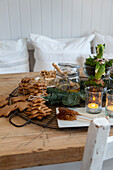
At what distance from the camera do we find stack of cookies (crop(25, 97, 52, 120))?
848 mm

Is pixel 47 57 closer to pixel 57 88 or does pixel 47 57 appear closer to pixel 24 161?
pixel 57 88

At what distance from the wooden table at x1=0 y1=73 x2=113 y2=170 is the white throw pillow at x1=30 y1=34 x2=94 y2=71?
1579 mm

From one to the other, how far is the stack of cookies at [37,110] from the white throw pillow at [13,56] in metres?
1.47

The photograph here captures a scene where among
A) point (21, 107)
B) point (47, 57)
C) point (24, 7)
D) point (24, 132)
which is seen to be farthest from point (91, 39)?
point (24, 132)

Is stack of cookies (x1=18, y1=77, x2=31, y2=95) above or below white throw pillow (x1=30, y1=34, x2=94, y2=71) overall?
below

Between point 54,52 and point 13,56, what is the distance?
1.76 feet

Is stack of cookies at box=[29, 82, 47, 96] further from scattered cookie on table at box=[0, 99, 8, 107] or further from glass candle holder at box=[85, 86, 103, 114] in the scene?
glass candle holder at box=[85, 86, 103, 114]

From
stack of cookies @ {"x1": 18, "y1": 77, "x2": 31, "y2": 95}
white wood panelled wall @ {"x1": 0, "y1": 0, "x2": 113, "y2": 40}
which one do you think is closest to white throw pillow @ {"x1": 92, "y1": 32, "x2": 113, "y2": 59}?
white wood panelled wall @ {"x1": 0, "y1": 0, "x2": 113, "y2": 40}

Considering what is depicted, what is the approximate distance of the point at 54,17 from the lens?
2.54 meters

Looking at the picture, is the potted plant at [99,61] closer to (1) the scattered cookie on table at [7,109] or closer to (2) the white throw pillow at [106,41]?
(1) the scattered cookie on table at [7,109]

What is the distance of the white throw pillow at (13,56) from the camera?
229 cm

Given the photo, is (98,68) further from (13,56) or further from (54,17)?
(54,17)

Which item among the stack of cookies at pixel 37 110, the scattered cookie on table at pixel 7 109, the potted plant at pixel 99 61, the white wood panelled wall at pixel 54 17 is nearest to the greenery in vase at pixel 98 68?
the potted plant at pixel 99 61

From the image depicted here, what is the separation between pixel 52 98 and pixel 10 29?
6.00 ft
